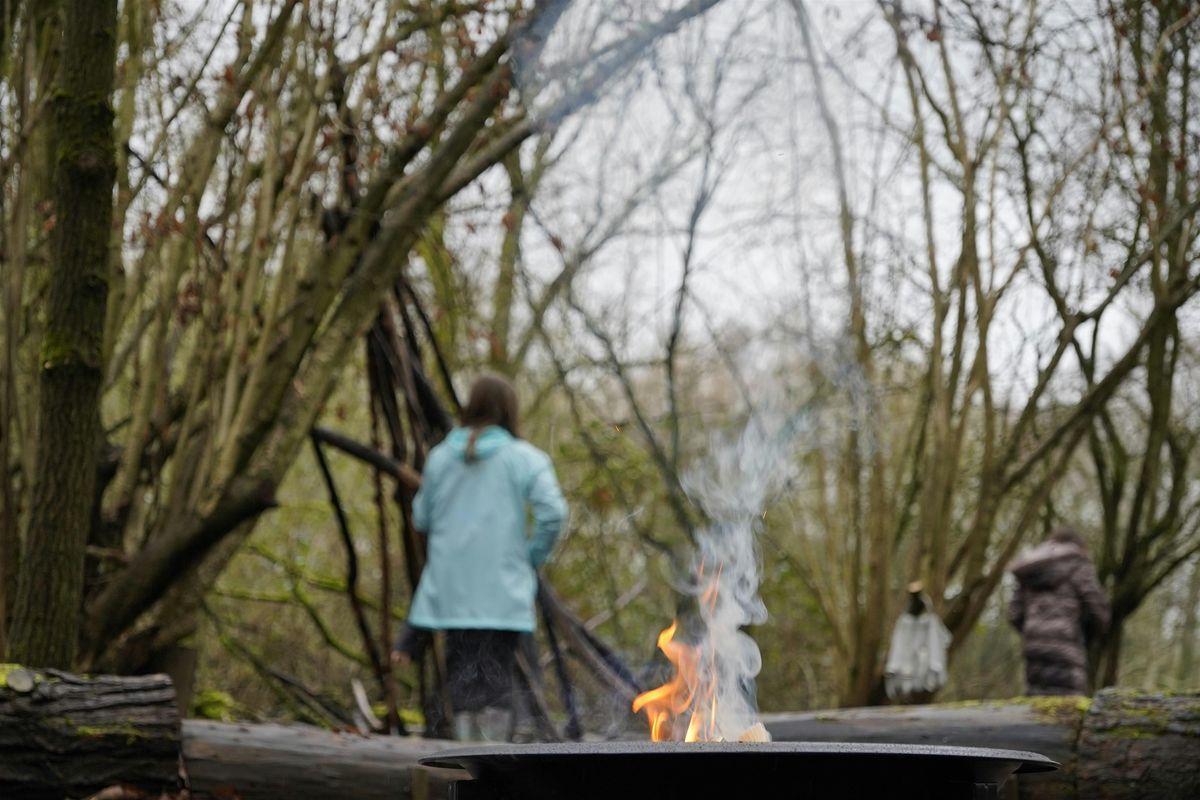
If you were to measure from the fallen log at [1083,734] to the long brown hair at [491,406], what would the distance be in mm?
1894

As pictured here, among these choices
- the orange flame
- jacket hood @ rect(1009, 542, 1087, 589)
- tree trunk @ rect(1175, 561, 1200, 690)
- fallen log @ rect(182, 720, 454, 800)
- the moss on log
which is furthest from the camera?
tree trunk @ rect(1175, 561, 1200, 690)

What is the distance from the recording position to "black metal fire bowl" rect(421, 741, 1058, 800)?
6.89ft

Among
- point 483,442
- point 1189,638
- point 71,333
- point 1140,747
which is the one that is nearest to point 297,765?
point 71,333

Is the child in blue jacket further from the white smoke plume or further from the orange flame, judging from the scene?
the orange flame

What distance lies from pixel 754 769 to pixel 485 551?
11.1ft

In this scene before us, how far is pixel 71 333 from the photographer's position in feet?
12.1

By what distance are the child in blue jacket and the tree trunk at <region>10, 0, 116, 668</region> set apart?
1926 mm

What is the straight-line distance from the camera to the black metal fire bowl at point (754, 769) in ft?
6.89

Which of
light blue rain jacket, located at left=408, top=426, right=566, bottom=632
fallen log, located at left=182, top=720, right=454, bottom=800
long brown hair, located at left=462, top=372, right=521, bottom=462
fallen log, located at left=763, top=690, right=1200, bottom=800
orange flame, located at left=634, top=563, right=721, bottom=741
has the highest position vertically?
long brown hair, located at left=462, top=372, right=521, bottom=462

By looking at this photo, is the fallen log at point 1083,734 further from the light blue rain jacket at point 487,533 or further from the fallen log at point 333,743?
the light blue rain jacket at point 487,533

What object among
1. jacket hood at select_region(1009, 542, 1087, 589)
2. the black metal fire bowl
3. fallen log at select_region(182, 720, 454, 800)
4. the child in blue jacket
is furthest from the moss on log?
jacket hood at select_region(1009, 542, 1087, 589)

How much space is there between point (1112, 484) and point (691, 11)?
577cm

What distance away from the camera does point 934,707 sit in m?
4.39

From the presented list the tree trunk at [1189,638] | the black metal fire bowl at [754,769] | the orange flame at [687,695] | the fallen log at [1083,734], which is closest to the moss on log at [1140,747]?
the fallen log at [1083,734]
